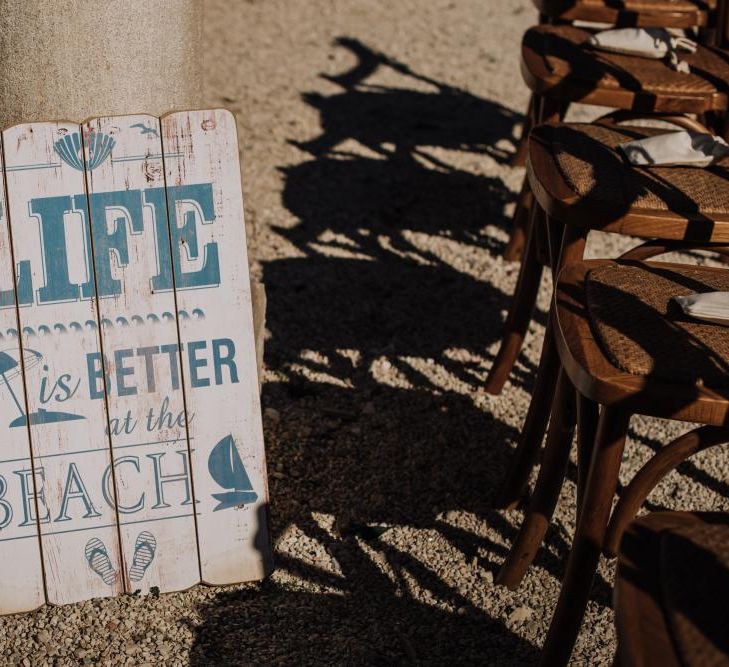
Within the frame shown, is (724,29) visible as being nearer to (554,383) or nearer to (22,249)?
(554,383)

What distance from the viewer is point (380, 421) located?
286cm

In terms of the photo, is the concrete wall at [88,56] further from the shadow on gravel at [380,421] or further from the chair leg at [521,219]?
the chair leg at [521,219]

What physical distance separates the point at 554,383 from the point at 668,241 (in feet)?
1.38

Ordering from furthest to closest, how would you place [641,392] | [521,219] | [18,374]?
1. [521,219]
2. [18,374]
3. [641,392]

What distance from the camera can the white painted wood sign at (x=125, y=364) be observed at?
2.05m

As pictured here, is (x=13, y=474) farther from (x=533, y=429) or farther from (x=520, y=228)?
(x=520, y=228)

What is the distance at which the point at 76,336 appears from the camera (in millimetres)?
2090

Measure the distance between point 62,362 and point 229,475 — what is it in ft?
1.39

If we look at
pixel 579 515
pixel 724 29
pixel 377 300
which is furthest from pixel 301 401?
pixel 724 29

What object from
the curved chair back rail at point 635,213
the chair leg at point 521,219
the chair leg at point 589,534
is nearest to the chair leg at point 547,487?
the chair leg at point 589,534

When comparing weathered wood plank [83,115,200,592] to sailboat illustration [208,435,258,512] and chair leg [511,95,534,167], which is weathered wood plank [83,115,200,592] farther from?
chair leg [511,95,534,167]

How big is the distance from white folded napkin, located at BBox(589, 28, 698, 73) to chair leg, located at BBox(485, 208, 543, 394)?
0.79 meters

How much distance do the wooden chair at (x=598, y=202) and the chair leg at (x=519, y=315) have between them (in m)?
0.17

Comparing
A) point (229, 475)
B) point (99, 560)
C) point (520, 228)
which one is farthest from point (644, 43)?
point (99, 560)
